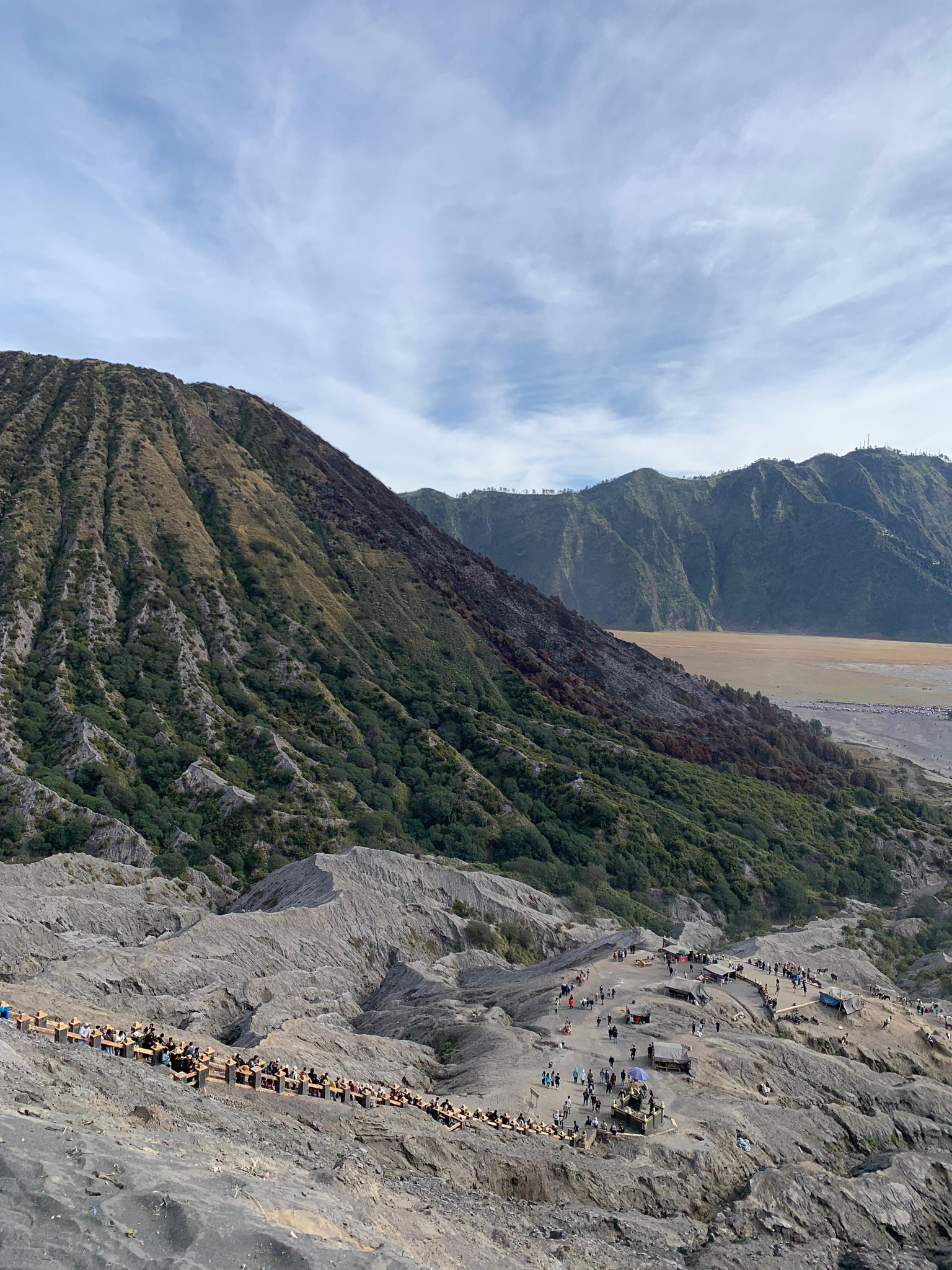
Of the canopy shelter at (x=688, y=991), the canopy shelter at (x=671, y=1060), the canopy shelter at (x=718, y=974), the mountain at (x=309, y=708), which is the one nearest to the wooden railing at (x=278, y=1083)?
the canopy shelter at (x=671, y=1060)

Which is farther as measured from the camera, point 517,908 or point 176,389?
point 176,389

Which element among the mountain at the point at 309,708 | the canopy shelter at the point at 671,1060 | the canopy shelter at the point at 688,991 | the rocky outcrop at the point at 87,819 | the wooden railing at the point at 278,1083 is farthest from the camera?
the mountain at the point at 309,708

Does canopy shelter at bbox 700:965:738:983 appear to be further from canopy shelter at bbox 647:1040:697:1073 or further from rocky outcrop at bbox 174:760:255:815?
rocky outcrop at bbox 174:760:255:815

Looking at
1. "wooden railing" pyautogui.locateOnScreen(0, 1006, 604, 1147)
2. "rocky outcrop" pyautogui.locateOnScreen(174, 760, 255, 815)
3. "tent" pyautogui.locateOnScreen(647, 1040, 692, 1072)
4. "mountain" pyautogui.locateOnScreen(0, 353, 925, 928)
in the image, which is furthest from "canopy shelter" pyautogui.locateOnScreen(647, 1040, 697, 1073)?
"rocky outcrop" pyautogui.locateOnScreen(174, 760, 255, 815)

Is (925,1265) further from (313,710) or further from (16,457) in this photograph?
(16,457)

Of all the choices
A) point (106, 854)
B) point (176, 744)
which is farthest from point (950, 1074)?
point (176, 744)

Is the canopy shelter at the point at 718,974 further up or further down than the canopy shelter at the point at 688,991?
further down

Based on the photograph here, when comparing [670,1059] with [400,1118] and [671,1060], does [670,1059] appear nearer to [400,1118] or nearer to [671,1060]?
[671,1060]

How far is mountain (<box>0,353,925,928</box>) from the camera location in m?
68.0

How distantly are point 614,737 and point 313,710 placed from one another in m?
43.0

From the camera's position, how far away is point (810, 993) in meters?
44.2

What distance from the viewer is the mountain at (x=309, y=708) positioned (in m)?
68.0

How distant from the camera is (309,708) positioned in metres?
89.4

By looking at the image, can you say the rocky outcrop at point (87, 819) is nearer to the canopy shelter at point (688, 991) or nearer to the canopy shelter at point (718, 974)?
the canopy shelter at point (688, 991)
